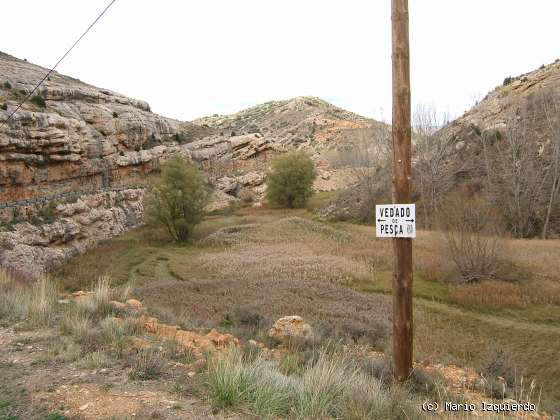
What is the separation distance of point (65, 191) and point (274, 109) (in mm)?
80289

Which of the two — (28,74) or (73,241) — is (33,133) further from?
(28,74)

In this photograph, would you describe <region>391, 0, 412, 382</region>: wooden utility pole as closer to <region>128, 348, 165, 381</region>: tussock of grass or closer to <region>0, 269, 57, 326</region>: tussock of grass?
<region>128, 348, 165, 381</region>: tussock of grass

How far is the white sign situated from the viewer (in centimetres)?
488

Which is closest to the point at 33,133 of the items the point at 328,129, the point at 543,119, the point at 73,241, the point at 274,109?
the point at 73,241

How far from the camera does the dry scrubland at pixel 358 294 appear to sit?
31.7 ft

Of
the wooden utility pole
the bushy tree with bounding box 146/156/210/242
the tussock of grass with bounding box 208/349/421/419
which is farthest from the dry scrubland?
the tussock of grass with bounding box 208/349/421/419

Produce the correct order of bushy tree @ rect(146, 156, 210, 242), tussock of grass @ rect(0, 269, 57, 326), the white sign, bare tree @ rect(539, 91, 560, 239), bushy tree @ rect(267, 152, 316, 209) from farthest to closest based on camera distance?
bushy tree @ rect(267, 152, 316, 209), bushy tree @ rect(146, 156, 210, 242), bare tree @ rect(539, 91, 560, 239), tussock of grass @ rect(0, 269, 57, 326), the white sign

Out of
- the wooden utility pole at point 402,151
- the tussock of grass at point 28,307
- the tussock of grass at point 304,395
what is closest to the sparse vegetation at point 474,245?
the wooden utility pole at point 402,151

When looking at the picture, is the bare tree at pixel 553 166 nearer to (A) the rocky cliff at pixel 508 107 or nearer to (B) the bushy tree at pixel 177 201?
(A) the rocky cliff at pixel 508 107

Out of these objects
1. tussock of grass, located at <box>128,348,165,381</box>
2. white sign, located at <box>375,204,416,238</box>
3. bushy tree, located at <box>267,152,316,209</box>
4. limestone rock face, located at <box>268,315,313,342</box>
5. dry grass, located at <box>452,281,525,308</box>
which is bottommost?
dry grass, located at <box>452,281,525,308</box>

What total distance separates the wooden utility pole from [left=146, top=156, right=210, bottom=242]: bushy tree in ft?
82.7

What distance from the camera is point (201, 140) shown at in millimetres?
52719

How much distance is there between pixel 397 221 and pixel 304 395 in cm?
237

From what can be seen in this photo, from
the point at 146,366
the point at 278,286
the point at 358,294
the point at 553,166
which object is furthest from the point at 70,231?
the point at 553,166
